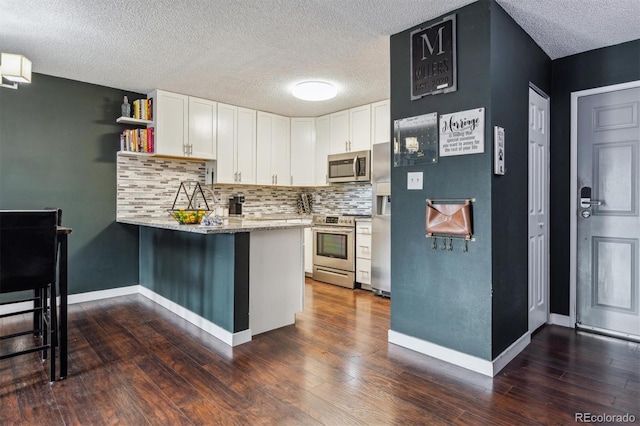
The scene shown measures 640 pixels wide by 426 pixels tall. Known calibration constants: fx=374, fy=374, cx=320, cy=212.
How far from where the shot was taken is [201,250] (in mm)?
3176

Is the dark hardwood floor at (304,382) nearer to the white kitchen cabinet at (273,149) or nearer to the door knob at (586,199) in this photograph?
the door knob at (586,199)

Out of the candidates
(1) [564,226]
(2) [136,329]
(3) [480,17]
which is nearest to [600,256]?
(1) [564,226]

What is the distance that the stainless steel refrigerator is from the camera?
4.32m

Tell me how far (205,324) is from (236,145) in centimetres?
259

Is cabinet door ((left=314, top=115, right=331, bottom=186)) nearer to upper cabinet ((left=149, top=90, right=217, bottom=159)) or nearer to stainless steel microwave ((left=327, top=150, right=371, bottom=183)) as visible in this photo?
stainless steel microwave ((left=327, top=150, right=371, bottom=183))

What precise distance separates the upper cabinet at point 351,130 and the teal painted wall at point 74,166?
2530 mm

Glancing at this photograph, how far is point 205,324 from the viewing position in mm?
3078

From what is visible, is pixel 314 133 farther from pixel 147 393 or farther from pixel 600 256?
pixel 147 393

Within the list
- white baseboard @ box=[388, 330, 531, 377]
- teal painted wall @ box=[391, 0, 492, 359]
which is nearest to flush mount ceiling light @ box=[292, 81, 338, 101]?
teal painted wall @ box=[391, 0, 492, 359]

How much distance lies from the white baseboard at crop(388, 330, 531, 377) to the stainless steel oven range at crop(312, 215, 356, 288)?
6.37 feet

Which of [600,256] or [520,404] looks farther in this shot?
[600,256]

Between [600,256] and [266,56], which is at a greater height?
[266,56]

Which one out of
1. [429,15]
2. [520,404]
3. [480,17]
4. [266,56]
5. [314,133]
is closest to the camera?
[520,404]

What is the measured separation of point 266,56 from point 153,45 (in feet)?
3.01
